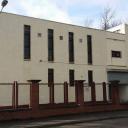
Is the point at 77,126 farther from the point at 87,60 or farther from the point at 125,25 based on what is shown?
the point at 125,25

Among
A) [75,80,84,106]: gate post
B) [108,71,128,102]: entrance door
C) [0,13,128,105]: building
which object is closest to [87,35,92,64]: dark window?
[0,13,128,105]: building

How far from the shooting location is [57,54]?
1407 inches

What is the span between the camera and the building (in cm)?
3216

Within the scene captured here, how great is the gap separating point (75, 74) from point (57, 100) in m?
4.71

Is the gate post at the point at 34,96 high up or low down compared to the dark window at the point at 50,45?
down

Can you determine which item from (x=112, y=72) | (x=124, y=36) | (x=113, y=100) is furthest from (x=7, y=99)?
(x=124, y=36)

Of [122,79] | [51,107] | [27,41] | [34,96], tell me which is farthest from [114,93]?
[122,79]

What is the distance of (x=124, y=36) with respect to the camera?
141 ft

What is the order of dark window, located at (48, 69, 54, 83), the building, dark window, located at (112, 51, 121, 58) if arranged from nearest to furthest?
the building → dark window, located at (48, 69, 54, 83) → dark window, located at (112, 51, 121, 58)

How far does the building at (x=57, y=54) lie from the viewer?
1266 inches

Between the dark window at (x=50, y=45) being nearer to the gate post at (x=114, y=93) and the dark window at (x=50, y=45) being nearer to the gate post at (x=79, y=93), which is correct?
the gate post at (x=114, y=93)

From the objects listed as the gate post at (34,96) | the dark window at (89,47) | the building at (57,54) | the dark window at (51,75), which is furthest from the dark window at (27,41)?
the gate post at (34,96)

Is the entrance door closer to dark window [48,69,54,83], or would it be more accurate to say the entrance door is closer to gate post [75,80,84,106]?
dark window [48,69,54,83]

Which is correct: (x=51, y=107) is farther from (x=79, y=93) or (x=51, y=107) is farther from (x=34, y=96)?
(x=79, y=93)
